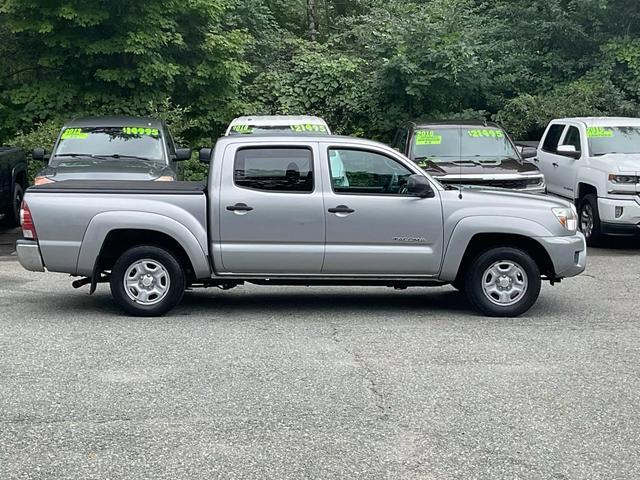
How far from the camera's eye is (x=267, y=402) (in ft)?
19.5

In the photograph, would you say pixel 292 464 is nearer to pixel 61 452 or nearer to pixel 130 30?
pixel 61 452

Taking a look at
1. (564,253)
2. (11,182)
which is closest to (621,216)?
(564,253)

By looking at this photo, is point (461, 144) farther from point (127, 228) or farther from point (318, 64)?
point (318, 64)

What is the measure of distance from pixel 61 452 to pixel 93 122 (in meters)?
9.23

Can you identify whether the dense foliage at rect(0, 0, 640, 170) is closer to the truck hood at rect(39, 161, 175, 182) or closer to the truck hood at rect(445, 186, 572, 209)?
the truck hood at rect(39, 161, 175, 182)

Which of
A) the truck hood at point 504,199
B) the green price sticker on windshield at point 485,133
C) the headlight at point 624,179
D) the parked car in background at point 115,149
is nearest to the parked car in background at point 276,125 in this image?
the parked car in background at point 115,149

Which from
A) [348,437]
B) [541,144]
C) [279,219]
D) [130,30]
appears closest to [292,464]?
[348,437]

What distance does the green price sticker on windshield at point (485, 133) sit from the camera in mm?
13920

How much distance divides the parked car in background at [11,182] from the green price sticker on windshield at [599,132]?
361 inches

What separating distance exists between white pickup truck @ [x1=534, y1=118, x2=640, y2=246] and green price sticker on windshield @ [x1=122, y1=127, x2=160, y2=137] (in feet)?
20.6

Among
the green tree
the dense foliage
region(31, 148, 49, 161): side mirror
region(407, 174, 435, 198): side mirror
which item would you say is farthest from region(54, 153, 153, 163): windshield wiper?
region(407, 174, 435, 198): side mirror

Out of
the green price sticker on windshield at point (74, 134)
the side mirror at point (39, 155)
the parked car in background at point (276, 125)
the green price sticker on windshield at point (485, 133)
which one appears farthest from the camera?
the parked car in background at point (276, 125)

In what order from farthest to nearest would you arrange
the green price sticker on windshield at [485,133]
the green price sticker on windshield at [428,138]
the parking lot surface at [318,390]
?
the green price sticker on windshield at [485,133]
the green price sticker on windshield at [428,138]
the parking lot surface at [318,390]

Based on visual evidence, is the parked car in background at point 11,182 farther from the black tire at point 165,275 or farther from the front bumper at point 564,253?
the front bumper at point 564,253
